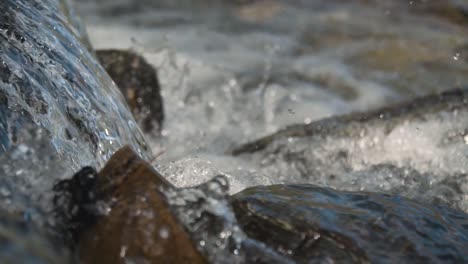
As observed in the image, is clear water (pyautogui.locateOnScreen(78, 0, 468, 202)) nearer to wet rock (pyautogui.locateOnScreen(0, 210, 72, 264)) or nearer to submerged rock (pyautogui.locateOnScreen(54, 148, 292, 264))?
submerged rock (pyautogui.locateOnScreen(54, 148, 292, 264))

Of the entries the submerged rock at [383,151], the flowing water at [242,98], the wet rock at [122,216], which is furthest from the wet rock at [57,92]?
the submerged rock at [383,151]

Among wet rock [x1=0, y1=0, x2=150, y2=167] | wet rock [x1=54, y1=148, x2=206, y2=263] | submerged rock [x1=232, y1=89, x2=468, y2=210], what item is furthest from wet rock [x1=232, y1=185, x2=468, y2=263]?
submerged rock [x1=232, y1=89, x2=468, y2=210]

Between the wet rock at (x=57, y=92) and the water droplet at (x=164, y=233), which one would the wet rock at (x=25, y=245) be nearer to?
the water droplet at (x=164, y=233)

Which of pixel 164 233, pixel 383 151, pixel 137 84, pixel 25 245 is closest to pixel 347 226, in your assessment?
pixel 164 233

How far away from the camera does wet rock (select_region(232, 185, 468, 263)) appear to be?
6.67 ft

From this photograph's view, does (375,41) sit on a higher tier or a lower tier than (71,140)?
lower

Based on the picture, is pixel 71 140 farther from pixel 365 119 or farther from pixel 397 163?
pixel 365 119

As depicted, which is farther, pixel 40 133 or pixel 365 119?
pixel 365 119

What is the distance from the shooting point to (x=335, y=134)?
14.1 feet

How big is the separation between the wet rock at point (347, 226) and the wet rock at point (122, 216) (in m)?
0.25

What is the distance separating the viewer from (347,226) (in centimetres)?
216

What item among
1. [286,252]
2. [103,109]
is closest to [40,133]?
[286,252]

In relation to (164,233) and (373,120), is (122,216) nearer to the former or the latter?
(164,233)

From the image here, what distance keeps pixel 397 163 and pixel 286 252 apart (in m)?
2.09
